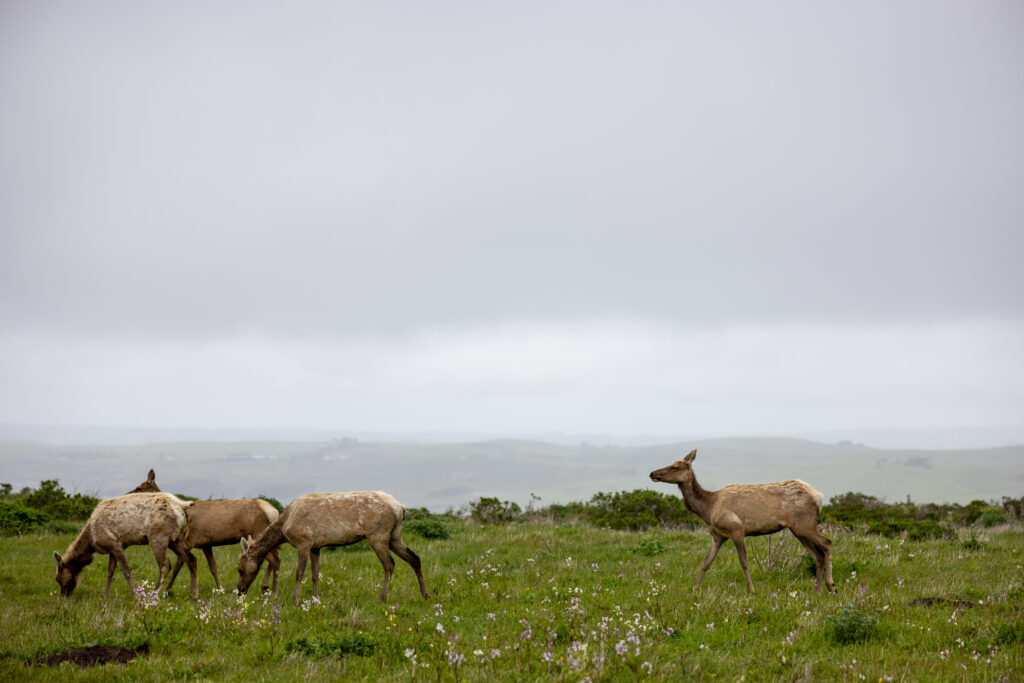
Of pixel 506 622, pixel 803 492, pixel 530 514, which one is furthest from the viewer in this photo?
pixel 530 514

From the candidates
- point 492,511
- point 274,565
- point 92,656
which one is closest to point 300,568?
point 274,565

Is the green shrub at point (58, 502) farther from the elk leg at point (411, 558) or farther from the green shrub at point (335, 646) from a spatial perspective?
the green shrub at point (335, 646)

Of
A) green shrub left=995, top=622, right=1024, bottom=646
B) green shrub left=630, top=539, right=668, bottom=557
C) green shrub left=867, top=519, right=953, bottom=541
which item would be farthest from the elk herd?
green shrub left=867, top=519, right=953, bottom=541

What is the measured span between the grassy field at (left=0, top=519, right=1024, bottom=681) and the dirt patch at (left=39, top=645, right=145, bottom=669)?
0.18 m

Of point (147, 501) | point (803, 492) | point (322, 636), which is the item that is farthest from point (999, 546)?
point (147, 501)

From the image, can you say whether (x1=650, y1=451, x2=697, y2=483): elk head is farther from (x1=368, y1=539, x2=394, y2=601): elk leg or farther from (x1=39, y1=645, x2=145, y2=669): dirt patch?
(x1=39, y1=645, x2=145, y2=669): dirt patch

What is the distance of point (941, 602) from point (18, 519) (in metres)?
22.9

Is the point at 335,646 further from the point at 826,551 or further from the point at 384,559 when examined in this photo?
the point at 826,551

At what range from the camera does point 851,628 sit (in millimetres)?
Answer: 7941

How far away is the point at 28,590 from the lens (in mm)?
12016

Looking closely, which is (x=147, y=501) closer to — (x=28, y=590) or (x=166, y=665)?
(x=28, y=590)

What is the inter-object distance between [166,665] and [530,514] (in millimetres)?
16195

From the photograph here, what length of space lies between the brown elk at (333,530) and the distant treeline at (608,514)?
6382 mm

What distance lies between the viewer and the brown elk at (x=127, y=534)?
1164 cm
